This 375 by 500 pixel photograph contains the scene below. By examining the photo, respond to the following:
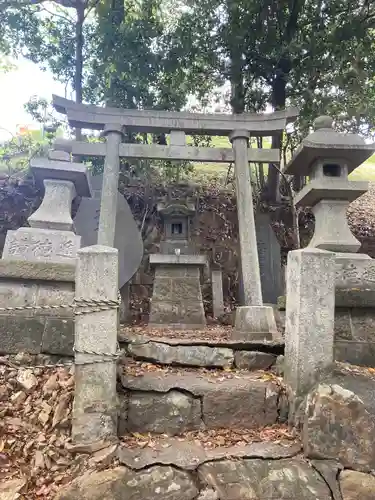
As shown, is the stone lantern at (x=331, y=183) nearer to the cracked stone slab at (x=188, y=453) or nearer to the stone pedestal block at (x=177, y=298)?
the cracked stone slab at (x=188, y=453)

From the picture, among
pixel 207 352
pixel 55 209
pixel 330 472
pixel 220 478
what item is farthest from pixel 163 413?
pixel 55 209

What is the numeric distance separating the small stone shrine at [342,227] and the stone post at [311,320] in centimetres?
66

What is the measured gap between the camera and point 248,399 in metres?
3.27

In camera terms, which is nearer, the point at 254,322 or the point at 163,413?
the point at 163,413

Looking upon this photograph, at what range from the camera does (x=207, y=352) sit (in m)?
3.86

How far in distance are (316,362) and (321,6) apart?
927 cm

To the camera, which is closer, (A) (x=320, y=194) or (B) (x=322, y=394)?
(B) (x=322, y=394)

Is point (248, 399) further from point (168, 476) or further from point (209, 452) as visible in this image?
point (168, 476)


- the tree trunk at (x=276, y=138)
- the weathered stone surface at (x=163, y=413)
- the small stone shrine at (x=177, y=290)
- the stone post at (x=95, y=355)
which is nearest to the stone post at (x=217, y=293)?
the small stone shrine at (x=177, y=290)

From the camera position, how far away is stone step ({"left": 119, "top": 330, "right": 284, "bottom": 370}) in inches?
150

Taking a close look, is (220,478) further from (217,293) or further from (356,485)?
(217,293)

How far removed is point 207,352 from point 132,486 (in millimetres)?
1521

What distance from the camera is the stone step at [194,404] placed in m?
3.18

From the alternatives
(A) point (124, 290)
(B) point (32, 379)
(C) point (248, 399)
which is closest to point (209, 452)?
(C) point (248, 399)
